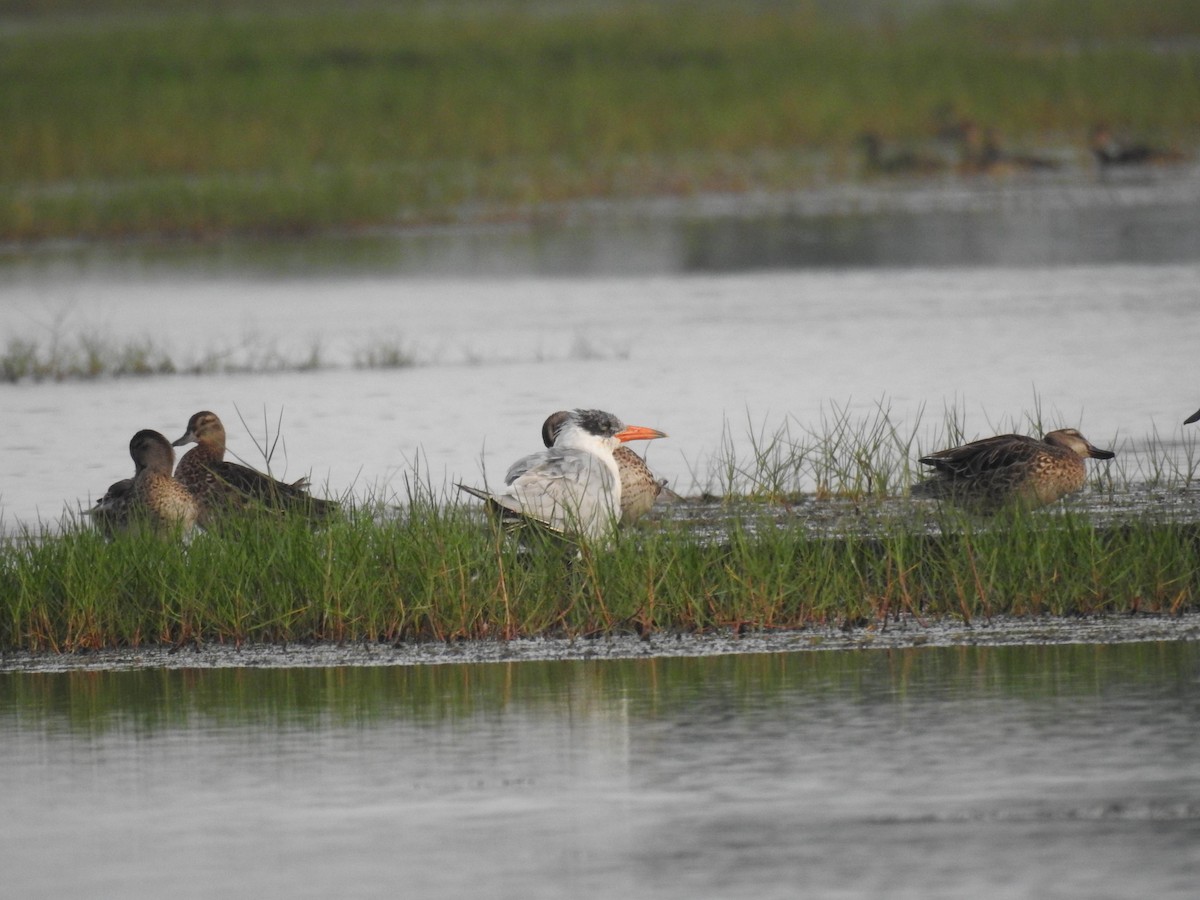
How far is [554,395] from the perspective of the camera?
573 inches

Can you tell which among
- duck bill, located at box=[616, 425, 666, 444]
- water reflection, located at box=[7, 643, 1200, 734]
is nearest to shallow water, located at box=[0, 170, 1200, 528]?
duck bill, located at box=[616, 425, 666, 444]

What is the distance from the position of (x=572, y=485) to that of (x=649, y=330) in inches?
404

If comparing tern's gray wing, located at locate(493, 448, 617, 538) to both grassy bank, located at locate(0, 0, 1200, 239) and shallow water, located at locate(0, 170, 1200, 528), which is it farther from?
grassy bank, located at locate(0, 0, 1200, 239)

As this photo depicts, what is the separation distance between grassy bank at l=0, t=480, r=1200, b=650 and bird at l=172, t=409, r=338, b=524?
62 centimetres

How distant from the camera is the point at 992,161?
33438mm

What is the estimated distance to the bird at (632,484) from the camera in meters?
9.59

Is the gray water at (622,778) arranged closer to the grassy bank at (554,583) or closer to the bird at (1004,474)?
the grassy bank at (554,583)

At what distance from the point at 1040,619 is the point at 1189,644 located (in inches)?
23.5

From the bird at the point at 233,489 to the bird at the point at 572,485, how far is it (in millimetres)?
727

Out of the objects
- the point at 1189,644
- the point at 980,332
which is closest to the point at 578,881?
the point at 1189,644

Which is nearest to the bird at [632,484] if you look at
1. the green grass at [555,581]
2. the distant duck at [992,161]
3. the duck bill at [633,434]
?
the duck bill at [633,434]

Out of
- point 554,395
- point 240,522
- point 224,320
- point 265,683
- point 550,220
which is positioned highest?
point 550,220

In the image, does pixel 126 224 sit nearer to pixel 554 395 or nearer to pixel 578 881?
pixel 554 395

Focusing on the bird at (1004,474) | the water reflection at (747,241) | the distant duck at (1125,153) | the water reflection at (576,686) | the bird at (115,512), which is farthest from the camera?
the distant duck at (1125,153)
